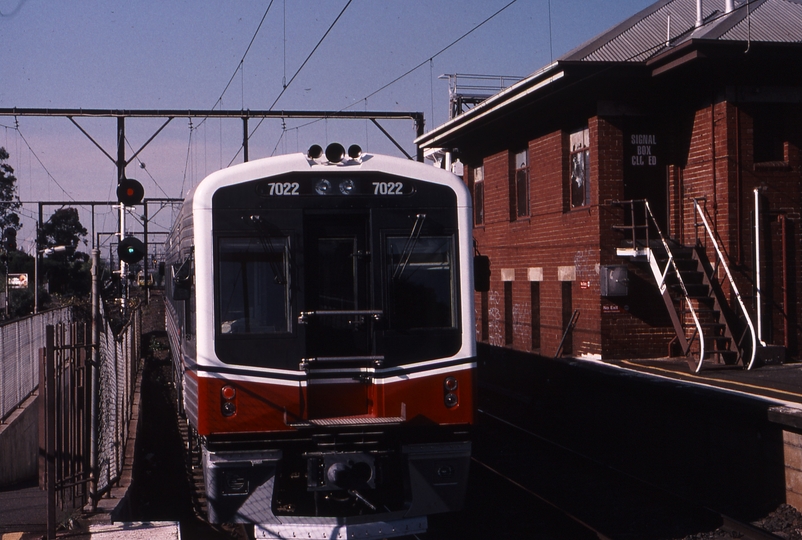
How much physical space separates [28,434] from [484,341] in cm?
1182

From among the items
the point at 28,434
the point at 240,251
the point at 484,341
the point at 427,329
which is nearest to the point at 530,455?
the point at 427,329

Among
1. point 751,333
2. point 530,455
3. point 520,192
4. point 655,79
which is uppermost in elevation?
point 655,79

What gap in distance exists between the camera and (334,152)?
745 centimetres

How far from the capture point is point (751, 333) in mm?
13148

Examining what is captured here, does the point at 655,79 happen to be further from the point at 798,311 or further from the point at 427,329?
the point at 427,329

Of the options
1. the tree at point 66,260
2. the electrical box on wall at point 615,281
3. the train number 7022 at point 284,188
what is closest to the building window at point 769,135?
the electrical box on wall at point 615,281

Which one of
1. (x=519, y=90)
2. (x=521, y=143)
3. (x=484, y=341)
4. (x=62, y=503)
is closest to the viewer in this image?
(x=62, y=503)

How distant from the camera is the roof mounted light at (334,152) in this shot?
293 inches

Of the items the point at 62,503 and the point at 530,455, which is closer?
the point at 62,503

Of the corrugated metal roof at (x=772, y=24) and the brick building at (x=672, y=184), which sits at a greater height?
the corrugated metal roof at (x=772, y=24)

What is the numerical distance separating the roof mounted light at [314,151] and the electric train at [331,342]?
0.06 meters

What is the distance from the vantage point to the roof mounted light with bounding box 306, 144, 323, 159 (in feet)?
24.3

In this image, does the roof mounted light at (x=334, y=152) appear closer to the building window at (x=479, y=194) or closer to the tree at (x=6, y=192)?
the building window at (x=479, y=194)

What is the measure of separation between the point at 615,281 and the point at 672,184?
6.95 feet
